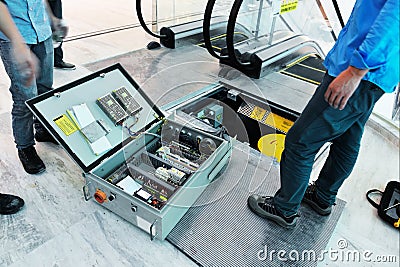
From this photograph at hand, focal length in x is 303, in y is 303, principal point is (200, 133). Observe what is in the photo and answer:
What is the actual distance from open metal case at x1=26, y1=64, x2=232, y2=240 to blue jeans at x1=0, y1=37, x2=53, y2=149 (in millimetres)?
105

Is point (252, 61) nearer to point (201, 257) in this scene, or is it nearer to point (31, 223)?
point (201, 257)

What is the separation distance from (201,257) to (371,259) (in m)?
0.92

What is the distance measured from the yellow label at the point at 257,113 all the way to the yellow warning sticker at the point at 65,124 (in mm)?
1761

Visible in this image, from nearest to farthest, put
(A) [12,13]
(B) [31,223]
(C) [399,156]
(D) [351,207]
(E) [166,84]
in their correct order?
(A) [12,13] < (B) [31,223] < (D) [351,207] < (C) [399,156] < (E) [166,84]

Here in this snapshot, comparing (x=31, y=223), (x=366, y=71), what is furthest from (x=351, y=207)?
(x=31, y=223)

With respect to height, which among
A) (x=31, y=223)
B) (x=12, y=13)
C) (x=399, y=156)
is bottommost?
(x=399, y=156)

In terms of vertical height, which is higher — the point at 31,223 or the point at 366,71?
the point at 366,71

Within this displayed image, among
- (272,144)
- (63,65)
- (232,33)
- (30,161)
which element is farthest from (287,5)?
(30,161)

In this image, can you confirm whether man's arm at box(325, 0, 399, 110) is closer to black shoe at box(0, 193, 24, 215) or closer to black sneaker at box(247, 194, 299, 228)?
black sneaker at box(247, 194, 299, 228)

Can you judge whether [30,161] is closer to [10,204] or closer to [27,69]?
[10,204]

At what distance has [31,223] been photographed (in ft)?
5.27

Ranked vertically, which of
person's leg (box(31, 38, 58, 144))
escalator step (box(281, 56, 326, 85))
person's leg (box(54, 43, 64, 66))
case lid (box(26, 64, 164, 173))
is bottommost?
escalator step (box(281, 56, 326, 85))

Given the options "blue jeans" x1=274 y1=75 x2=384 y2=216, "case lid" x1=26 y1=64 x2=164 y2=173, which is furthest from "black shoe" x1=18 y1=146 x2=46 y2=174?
"blue jeans" x1=274 y1=75 x2=384 y2=216

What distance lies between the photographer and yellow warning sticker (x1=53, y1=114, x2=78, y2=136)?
68.0 inches
